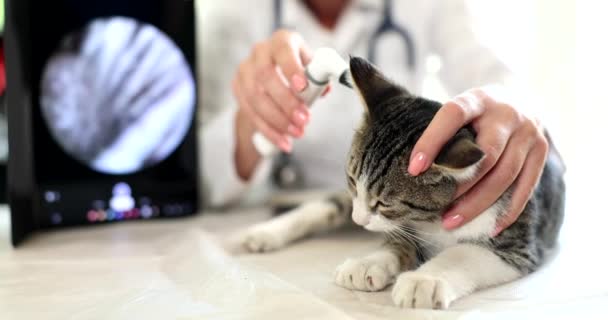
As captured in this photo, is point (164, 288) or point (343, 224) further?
point (343, 224)

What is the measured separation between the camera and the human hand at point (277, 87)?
75 cm

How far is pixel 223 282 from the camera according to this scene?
0.61 metres

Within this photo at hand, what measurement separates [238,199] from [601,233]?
678 millimetres

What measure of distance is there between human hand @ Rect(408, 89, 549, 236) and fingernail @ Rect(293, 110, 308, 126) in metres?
0.25

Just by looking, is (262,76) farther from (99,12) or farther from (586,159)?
(586,159)

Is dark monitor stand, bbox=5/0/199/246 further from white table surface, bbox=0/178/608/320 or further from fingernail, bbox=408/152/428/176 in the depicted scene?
fingernail, bbox=408/152/428/176

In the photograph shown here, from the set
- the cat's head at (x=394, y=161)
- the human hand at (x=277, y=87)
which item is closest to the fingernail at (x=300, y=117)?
the human hand at (x=277, y=87)

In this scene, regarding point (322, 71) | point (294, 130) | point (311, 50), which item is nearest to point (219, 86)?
point (311, 50)

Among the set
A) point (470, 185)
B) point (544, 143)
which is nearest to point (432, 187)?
point (470, 185)

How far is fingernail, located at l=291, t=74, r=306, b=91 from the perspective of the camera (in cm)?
71

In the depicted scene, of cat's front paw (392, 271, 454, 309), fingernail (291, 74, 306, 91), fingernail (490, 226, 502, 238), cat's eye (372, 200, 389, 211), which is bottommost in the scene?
cat's front paw (392, 271, 454, 309)

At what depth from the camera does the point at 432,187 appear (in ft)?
1.87

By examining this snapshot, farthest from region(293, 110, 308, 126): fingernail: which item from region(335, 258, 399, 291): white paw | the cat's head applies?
region(335, 258, 399, 291): white paw

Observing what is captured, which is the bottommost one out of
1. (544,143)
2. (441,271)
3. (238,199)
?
(238,199)
